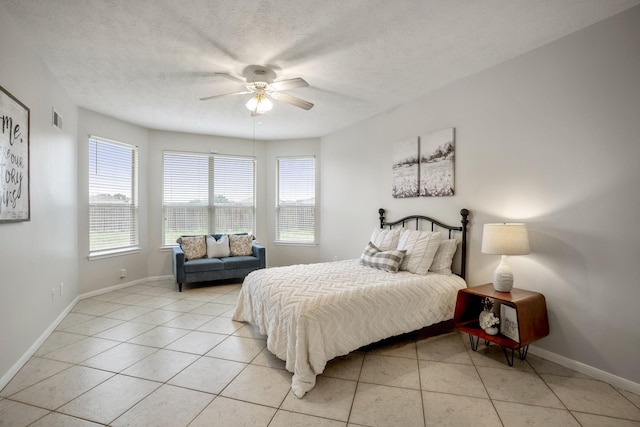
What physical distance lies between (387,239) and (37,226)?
3.66m

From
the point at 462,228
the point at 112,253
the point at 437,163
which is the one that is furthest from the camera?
the point at 112,253

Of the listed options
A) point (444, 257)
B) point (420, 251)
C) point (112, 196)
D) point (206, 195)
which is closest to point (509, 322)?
point (444, 257)

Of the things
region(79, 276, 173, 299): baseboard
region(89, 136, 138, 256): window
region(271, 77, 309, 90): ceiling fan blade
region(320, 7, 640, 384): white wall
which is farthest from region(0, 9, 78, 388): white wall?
region(320, 7, 640, 384): white wall

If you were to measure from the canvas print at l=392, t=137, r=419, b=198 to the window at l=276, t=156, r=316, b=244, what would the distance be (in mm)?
2102

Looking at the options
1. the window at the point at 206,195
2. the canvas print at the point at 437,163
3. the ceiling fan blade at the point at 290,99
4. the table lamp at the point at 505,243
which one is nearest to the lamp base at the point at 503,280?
the table lamp at the point at 505,243

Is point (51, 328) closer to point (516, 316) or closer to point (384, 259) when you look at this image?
point (384, 259)

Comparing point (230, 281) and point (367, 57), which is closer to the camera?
point (367, 57)

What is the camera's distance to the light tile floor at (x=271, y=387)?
74.0 inches

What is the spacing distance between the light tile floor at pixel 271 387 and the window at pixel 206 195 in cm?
273

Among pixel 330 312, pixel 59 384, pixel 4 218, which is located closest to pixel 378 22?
pixel 330 312

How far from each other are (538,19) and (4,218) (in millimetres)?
4226

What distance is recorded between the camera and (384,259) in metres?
3.40

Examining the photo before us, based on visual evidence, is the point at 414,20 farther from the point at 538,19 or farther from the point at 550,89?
the point at 550,89

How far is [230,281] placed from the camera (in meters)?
5.46
